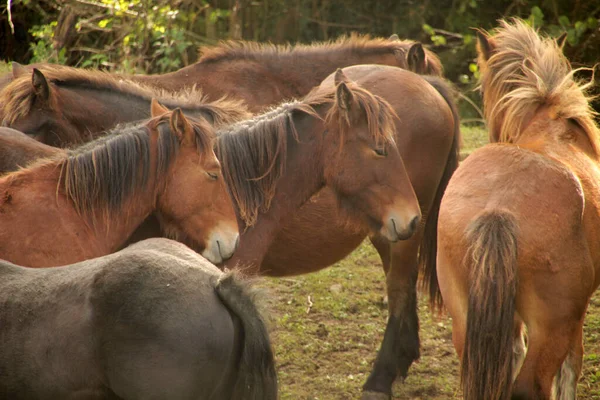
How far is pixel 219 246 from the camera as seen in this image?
3.49 metres

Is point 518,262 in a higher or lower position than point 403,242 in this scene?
higher

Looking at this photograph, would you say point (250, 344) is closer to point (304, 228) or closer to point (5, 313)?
point (5, 313)

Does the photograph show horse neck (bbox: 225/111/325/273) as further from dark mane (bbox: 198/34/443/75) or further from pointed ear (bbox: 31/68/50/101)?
dark mane (bbox: 198/34/443/75)

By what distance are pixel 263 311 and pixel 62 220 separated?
120 centimetres

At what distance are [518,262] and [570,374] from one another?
0.91m

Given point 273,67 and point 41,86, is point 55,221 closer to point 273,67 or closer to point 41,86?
point 41,86

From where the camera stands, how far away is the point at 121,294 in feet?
8.22

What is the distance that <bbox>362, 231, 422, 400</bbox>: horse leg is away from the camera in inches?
179

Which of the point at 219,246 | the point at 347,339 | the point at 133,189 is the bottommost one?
the point at 347,339

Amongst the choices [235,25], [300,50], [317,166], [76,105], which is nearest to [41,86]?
[76,105]

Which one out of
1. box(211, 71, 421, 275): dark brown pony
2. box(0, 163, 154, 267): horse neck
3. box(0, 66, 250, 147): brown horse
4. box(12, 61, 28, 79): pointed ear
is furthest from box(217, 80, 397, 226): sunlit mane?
box(12, 61, 28, 79): pointed ear

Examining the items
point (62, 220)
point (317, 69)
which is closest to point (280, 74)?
point (317, 69)

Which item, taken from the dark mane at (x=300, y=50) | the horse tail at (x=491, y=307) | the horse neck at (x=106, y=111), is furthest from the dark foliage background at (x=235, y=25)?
the horse tail at (x=491, y=307)

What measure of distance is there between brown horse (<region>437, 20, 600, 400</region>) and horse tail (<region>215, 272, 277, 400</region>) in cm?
95
